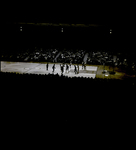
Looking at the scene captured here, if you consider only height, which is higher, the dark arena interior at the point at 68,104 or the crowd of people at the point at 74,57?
the crowd of people at the point at 74,57

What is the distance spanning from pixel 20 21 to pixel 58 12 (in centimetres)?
183

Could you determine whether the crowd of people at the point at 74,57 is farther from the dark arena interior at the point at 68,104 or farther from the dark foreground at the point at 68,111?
the dark foreground at the point at 68,111

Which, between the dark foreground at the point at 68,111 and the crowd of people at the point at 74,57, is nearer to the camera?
the dark foreground at the point at 68,111

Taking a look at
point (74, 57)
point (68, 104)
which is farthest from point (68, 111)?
point (74, 57)

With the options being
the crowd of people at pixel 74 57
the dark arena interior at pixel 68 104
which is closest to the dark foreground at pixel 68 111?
the dark arena interior at pixel 68 104

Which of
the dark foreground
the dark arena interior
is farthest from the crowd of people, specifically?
the dark foreground

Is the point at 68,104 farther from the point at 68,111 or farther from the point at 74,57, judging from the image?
the point at 74,57

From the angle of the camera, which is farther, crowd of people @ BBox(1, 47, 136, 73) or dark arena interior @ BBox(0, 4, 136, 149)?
crowd of people @ BBox(1, 47, 136, 73)

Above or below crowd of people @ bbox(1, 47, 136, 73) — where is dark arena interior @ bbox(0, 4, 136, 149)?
below

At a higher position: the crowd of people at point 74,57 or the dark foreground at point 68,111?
the crowd of people at point 74,57

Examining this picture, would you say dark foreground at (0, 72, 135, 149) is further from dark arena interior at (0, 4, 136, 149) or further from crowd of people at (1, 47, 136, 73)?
crowd of people at (1, 47, 136, 73)

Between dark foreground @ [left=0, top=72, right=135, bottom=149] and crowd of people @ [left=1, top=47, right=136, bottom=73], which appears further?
crowd of people @ [left=1, top=47, right=136, bottom=73]

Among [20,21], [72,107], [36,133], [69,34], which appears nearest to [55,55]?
[69,34]

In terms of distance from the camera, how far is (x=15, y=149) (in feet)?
9.99
